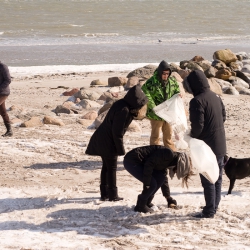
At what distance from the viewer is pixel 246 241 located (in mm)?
6297

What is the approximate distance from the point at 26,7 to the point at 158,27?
1575 centimetres

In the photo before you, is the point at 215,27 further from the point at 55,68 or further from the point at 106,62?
the point at 55,68

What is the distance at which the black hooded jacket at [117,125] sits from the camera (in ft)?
22.4

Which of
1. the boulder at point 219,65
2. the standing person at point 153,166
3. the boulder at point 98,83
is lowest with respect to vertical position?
the boulder at point 98,83

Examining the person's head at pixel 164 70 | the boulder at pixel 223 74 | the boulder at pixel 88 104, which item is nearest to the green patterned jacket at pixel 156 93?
the person's head at pixel 164 70

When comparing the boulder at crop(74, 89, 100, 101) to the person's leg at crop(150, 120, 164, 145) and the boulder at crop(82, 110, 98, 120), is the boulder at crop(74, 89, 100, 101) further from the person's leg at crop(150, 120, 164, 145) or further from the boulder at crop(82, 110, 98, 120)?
the person's leg at crop(150, 120, 164, 145)

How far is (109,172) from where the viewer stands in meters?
7.25

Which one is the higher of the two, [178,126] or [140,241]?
[178,126]

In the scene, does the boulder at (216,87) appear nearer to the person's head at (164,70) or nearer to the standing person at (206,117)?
the person's head at (164,70)

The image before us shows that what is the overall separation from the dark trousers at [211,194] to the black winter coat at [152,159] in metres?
0.38

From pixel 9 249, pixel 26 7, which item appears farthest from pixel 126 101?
pixel 26 7

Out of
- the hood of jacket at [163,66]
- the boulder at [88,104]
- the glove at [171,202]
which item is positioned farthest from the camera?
the boulder at [88,104]

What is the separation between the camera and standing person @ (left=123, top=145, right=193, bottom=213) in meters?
6.67

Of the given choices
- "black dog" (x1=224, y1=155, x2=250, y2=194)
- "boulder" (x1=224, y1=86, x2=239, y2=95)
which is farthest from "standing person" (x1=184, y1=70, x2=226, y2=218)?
"boulder" (x1=224, y1=86, x2=239, y2=95)
